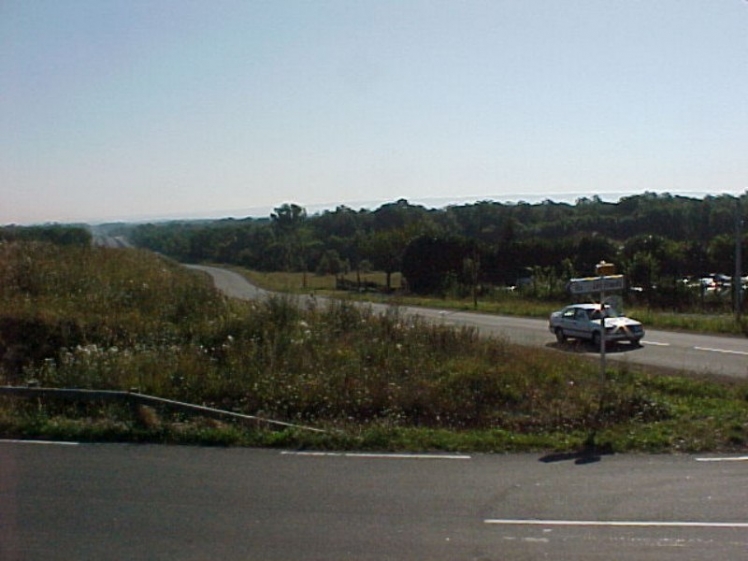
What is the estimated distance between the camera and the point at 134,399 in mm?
12336

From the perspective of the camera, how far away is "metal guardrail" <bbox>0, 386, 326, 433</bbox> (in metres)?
12.1

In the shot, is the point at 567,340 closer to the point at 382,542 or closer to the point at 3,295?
the point at 3,295

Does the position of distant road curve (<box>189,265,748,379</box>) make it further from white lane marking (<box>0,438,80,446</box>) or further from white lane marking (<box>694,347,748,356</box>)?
white lane marking (<box>0,438,80,446</box>)

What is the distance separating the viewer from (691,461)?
412 inches

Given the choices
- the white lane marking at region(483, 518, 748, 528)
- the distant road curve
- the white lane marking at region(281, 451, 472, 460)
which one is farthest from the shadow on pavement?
the distant road curve

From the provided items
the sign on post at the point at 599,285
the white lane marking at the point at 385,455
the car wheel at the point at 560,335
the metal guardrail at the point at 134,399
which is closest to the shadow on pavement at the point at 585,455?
the white lane marking at the point at 385,455

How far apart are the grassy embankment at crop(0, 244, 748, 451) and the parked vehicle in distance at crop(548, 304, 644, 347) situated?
8451mm

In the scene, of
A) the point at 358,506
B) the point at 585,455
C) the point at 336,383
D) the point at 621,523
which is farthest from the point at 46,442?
the point at 621,523

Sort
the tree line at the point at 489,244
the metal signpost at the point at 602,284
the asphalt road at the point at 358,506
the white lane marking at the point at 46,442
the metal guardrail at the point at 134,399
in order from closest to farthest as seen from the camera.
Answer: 1. the asphalt road at the point at 358,506
2. the white lane marking at the point at 46,442
3. the metal guardrail at the point at 134,399
4. the metal signpost at the point at 602,284
5. the tree line at the point at 489,244

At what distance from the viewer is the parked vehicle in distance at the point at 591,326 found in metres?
28.8

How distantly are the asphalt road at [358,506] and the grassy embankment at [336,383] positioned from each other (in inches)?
36.9

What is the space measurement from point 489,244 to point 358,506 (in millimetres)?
72656

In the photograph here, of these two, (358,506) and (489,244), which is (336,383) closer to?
(358,506)

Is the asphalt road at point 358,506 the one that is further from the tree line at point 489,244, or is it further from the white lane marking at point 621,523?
the tree line at point 489,244
